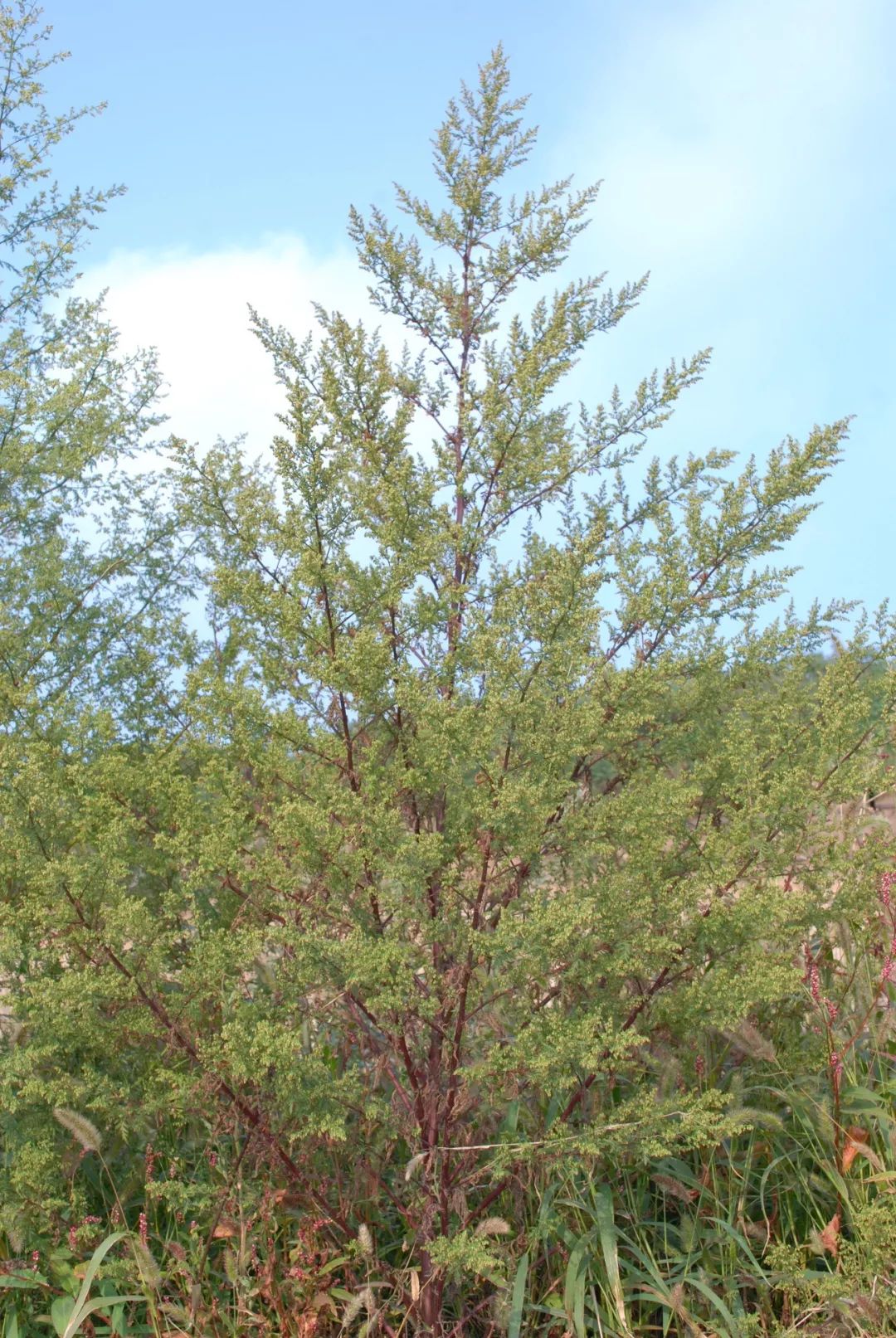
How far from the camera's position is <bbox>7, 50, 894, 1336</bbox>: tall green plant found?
3.46m

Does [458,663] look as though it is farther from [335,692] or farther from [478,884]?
[478,884]

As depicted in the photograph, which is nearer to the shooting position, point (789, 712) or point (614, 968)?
point (614, 968)

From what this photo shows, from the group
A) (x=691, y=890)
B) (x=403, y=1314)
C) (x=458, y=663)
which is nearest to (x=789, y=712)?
(x=691, y=890)

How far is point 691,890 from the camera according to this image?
3.61m

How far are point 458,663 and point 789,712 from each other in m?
1.37

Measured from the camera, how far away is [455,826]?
3576mm

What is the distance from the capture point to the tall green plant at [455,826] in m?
3.46

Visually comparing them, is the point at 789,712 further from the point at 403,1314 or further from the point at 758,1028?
the point at 403,1314

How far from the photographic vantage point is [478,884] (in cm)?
350

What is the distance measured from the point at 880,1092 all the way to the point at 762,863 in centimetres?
109

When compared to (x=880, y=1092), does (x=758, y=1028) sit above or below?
above

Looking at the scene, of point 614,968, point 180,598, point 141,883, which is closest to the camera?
point 614,968

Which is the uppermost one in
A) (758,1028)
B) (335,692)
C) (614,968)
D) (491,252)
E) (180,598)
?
(491,252)

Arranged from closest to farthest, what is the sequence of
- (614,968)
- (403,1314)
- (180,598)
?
(614,968)
(403,1314)
(180,598)
